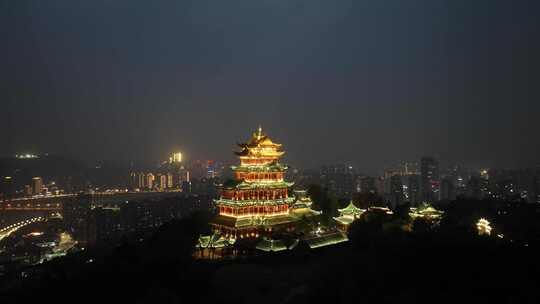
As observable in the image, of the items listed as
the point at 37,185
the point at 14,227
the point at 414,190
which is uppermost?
the point at 37,185

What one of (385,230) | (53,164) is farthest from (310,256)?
(53,164)

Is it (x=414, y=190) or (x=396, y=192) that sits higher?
(x=396, y=192)

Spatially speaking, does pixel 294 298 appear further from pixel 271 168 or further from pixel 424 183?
pixel 424 183

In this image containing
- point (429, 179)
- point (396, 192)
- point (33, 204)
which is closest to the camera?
point (396, 192)

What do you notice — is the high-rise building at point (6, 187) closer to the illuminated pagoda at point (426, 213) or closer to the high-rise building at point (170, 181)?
the high-rise building at point (170, 181)

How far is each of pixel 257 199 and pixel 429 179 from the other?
33421mm

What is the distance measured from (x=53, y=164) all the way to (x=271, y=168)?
60124 millimetres

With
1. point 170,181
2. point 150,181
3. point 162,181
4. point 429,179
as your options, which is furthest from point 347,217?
point 170,181

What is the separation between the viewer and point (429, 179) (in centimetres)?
4822

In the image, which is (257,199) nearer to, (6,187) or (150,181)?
(6,187)

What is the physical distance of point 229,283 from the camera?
44.7 ft

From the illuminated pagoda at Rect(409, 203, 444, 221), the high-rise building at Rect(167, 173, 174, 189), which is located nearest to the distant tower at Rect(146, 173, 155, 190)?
the high-rise building at Rect(167, 173, 174, 189)

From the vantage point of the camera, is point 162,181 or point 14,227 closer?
point 14,227

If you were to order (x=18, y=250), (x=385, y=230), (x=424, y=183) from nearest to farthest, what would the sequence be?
(x=385, y=230)
(x=18, y=250)
(x=424, y=183)
